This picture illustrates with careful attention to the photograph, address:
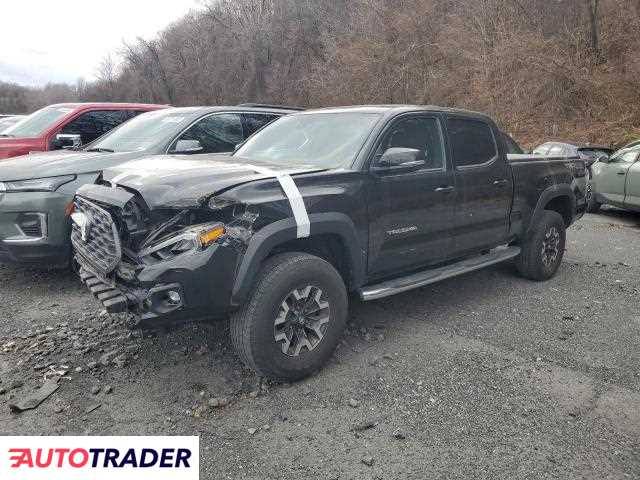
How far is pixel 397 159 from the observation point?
3652 mm

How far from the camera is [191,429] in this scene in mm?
2855

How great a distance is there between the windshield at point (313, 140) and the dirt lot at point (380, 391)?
1.45m

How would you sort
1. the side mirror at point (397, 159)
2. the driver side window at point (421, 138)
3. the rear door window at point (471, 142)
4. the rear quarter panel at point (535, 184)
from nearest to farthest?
the side mirror at point (397, 159), the driver side window at point (421, 138), the rear door window at point (471, 142), the rear quarter panel at point (535, 184)

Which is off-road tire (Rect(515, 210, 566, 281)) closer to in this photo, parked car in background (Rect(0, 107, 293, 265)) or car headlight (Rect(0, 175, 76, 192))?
parked car in background (Rect(0, 107, 293, 265))

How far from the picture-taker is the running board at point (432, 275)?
371cm

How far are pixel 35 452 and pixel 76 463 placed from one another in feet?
0.86

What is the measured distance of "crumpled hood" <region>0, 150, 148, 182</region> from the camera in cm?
466

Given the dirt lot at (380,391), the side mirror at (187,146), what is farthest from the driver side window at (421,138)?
the side mirror at (187,146)

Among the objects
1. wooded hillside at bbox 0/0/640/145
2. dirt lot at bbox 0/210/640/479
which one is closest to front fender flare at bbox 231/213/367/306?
dirt lot at bbox 0/210/640/479

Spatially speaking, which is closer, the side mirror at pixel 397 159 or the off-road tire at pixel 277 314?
the off-road tire at pixel 277 314

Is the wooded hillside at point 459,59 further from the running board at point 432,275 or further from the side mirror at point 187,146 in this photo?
the side mirror at point 187,146

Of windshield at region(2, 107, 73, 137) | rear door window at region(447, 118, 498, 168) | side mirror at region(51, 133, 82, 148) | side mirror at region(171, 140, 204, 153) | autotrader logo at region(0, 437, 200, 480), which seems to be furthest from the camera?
windshield at region(2, 107, 73, 137)

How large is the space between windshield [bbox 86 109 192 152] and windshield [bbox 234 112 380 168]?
4.60 feet

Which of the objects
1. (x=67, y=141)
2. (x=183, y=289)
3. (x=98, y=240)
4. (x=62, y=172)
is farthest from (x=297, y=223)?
(x=67, y=141)
